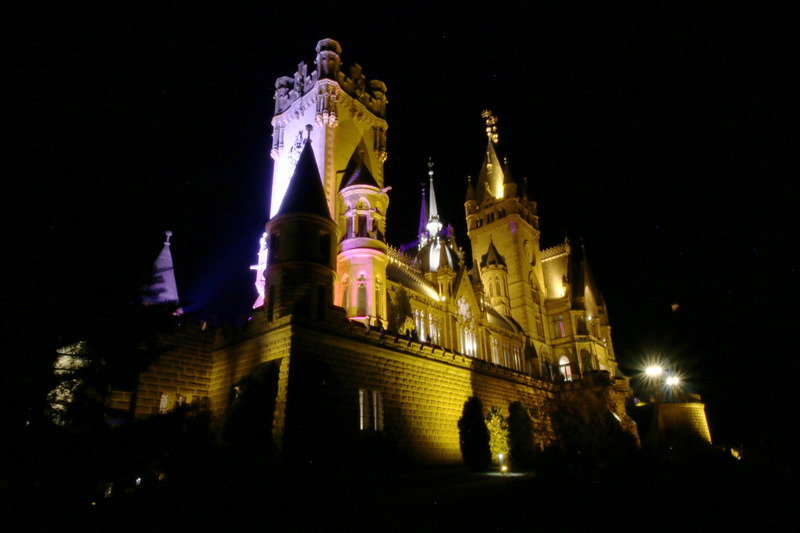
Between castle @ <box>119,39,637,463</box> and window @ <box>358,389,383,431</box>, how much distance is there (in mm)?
58

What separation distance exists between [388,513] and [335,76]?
2899 cm

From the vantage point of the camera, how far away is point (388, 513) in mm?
10391

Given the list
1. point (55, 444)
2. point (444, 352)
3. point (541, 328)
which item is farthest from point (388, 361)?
point (541, 328)

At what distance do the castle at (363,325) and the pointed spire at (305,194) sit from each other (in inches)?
2.5

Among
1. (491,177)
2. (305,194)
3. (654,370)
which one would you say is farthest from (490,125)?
(305,194)

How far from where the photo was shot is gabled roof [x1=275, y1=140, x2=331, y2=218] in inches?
828

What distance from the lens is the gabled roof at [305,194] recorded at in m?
21.0

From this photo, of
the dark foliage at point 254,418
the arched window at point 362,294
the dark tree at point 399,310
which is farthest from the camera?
the dark tree at point 399,310

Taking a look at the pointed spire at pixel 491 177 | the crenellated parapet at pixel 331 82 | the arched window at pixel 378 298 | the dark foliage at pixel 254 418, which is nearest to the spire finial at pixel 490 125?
the pointed spire at pixel 491 177

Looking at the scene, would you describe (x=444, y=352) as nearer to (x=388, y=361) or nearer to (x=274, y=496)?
(x=388, y=361)

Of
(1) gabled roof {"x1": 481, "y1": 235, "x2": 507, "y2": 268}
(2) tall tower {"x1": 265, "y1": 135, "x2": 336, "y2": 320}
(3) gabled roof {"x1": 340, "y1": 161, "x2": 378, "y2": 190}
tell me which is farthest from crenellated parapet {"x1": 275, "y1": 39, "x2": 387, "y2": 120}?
(1) gabled roof {"x1": 481, "y1": 235, "x2": 507, "y2": 268}

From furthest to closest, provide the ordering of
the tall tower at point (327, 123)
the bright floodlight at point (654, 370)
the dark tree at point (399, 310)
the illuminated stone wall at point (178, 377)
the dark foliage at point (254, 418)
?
the bright floodlight at point (654, 370)
the tall tower at point (327, 123)
the dark tree at point (399, 310)
the illuminated stone wall at point (178, 377)
the dark foliage at point (254, 418)

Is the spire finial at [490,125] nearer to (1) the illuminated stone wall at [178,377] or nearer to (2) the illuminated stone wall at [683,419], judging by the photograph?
(2) the illuminated stone wall at [683,419]

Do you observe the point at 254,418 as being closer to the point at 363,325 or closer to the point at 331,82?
the point at 363,325
